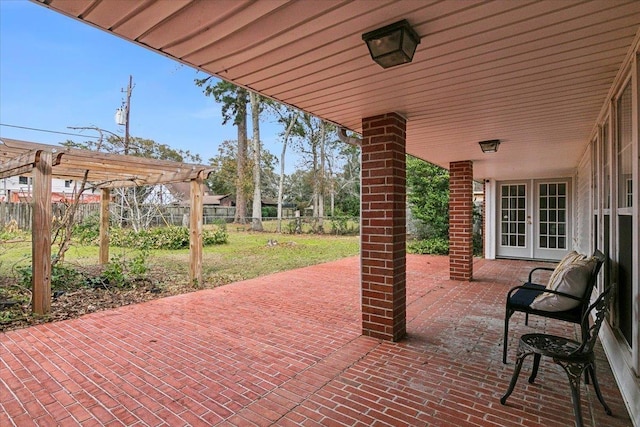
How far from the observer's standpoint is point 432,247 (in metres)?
10.2

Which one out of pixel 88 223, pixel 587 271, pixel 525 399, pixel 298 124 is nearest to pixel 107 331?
pixel 525 399

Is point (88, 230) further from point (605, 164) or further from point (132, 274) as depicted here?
point (605, 164)

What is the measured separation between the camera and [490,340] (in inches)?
129

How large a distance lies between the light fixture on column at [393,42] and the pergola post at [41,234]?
4289mm

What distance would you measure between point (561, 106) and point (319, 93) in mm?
2283

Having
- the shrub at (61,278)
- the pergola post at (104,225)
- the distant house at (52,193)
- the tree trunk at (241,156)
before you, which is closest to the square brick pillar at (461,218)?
the shrub at (61,278)

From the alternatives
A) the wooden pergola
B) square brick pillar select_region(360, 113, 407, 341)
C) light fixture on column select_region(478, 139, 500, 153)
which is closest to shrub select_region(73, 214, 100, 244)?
the wooden pergola

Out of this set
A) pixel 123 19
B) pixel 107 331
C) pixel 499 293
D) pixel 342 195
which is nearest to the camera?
pixel 123 19

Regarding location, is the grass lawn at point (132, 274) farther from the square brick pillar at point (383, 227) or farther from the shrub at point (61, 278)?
the square brick pillar at point (383, 227)

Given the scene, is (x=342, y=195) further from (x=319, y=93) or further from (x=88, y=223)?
(x=319, y=93)

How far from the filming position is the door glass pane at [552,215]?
823 centimetres

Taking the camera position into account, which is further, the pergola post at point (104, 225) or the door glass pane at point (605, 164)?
the pergola post at point (104, 225)

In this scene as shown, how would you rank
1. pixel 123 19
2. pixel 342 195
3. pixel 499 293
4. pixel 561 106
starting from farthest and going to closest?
pixel 342 195, pixel 499 293, pixel 561 106, pixel 123 19

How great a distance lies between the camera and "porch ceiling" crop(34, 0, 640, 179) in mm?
1556
